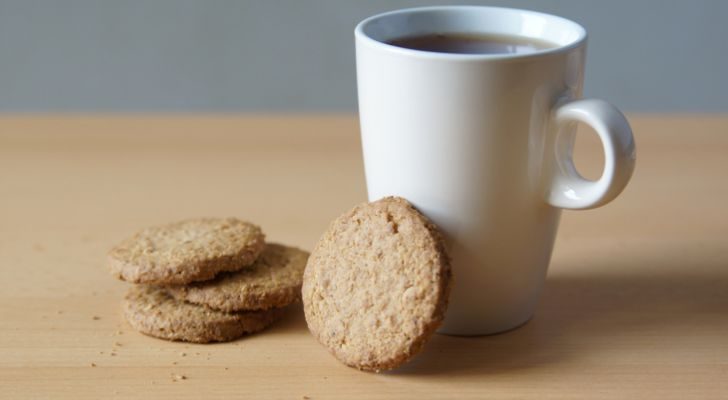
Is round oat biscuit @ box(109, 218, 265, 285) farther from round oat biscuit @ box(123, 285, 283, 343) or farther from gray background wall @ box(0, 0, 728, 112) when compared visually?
gray background wall @ box(0, 0, 728, 112)

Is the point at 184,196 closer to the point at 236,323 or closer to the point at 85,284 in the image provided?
the point at 85,284

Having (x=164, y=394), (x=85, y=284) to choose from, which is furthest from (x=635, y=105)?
(x=164, y=394)

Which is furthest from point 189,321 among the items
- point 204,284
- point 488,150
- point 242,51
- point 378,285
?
point 242,51

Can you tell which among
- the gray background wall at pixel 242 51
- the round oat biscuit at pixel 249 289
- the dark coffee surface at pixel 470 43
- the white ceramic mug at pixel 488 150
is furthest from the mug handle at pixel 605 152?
the gray background wall at pixel 242 51

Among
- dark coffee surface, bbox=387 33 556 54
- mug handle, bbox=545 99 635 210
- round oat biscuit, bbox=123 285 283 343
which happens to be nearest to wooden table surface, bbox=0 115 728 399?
round oat biscuit, bbox=123 285 283 343

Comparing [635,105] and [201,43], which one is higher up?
[201,43]

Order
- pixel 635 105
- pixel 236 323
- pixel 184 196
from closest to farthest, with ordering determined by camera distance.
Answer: pixel 236 323 < pixel 184 196 < pixel 635 105
